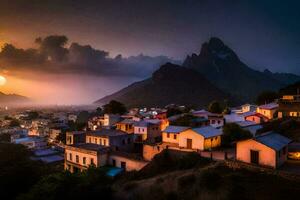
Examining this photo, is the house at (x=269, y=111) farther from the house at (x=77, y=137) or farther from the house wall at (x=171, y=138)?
the house at (x=77, y=137)

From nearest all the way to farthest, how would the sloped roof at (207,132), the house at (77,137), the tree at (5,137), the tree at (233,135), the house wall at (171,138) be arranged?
the sloped roof at (207,132), the tree at (233,135), the house wall at (171,138), the house at (77,137), the tree at (5,137)

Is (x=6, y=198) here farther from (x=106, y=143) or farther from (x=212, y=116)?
(x=212, y=116)

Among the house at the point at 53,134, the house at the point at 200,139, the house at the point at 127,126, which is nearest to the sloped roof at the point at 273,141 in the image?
the house at the point at 200,139

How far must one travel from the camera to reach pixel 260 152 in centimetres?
2277

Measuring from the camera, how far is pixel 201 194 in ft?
68.9

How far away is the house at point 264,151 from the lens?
22.2 meters

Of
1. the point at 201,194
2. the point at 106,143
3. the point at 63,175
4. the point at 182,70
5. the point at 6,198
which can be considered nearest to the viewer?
the point at 201,194

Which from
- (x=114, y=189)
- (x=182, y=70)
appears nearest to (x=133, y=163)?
(x=114, y=189)

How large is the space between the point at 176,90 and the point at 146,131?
105m

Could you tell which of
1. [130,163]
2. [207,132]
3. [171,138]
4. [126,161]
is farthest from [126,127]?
[207,132]

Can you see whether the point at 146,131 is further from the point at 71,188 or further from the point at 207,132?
the point at 71,188

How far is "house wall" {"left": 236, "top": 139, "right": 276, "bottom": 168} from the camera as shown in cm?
2217

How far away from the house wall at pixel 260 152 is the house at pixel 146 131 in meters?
23.5

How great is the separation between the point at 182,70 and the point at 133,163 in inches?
5195
